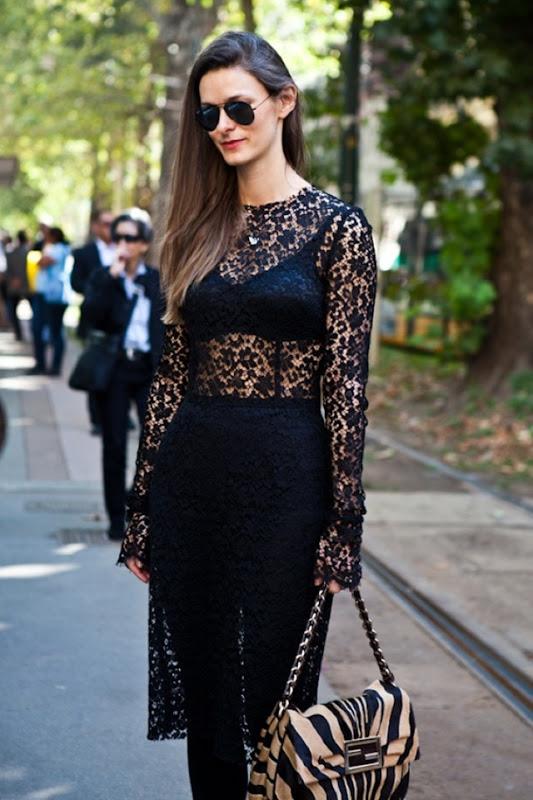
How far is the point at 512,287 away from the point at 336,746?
12394 mm

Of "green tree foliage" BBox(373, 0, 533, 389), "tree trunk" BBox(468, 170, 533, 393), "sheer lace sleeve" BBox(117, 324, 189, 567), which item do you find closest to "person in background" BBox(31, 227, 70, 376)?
"green tree foliage" BBox(373, 0, 533, 389)

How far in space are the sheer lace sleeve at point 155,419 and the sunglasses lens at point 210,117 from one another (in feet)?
1.48

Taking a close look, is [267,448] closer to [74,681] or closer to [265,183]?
[265,183]

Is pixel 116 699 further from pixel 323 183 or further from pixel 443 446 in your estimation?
pixel 323 183

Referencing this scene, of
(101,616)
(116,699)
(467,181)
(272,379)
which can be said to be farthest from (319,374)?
(467,181)

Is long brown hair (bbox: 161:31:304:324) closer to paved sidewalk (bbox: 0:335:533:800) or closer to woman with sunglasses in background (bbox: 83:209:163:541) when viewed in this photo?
paved sidewalk (bbox: 0:335:533:800)

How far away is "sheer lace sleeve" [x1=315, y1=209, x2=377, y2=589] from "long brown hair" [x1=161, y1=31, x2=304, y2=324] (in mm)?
261

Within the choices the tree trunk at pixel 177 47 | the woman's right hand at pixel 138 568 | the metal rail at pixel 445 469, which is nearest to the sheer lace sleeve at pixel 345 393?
the woman's right hand at pixel 138 568

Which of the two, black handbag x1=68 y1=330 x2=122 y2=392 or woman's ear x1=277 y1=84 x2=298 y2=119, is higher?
woman's ear x1=277 y1=84 x2=298 y2=119

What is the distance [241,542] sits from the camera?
126 inches

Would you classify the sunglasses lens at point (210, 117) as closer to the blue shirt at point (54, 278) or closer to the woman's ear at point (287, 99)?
the woman's ear at point (287, 99)

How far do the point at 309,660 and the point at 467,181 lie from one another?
1418 centimetres

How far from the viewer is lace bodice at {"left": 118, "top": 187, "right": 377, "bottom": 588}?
3.14 metres

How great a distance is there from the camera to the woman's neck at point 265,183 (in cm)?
326
